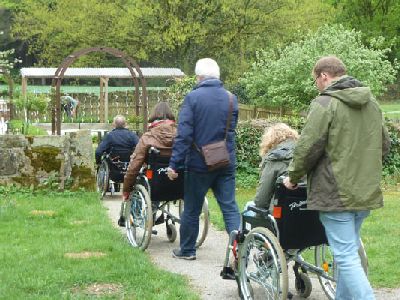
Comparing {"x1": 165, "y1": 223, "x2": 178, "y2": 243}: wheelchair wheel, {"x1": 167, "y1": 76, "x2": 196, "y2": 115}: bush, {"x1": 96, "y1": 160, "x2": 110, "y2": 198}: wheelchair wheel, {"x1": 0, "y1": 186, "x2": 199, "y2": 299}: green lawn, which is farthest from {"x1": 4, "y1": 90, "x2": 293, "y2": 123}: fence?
{"x1": 165, "y1": 223, "x2": 178, "y2": 243}: wheelchair wheel

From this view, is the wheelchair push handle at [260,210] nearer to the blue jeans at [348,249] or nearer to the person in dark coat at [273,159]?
the person in dark coat at [273,159]

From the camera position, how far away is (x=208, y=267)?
23.8 ft

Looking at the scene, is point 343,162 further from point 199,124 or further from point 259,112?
point 259,112

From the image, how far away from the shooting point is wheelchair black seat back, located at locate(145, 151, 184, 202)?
7.97 metres

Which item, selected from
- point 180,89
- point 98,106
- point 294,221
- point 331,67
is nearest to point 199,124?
point 294,221

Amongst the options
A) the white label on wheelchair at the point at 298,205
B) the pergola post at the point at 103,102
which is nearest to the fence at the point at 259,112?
the pergola post at the point at 103,102

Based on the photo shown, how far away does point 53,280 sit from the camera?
6387 millimetres

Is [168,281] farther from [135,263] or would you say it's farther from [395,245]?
[395,245]

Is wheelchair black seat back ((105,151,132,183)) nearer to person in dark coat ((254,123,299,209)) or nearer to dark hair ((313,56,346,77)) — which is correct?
person in dark coat ((254,123,299,209))

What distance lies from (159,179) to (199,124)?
3.82 feet

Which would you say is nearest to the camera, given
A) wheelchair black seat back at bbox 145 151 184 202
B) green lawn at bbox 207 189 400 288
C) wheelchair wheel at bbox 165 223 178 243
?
green lawn at bbox 207 189 400 288

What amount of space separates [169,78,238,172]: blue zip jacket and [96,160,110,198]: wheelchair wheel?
551cm

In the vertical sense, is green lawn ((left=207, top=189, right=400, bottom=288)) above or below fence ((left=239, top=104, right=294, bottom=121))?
below

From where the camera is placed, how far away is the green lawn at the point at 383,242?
672 centimetres
